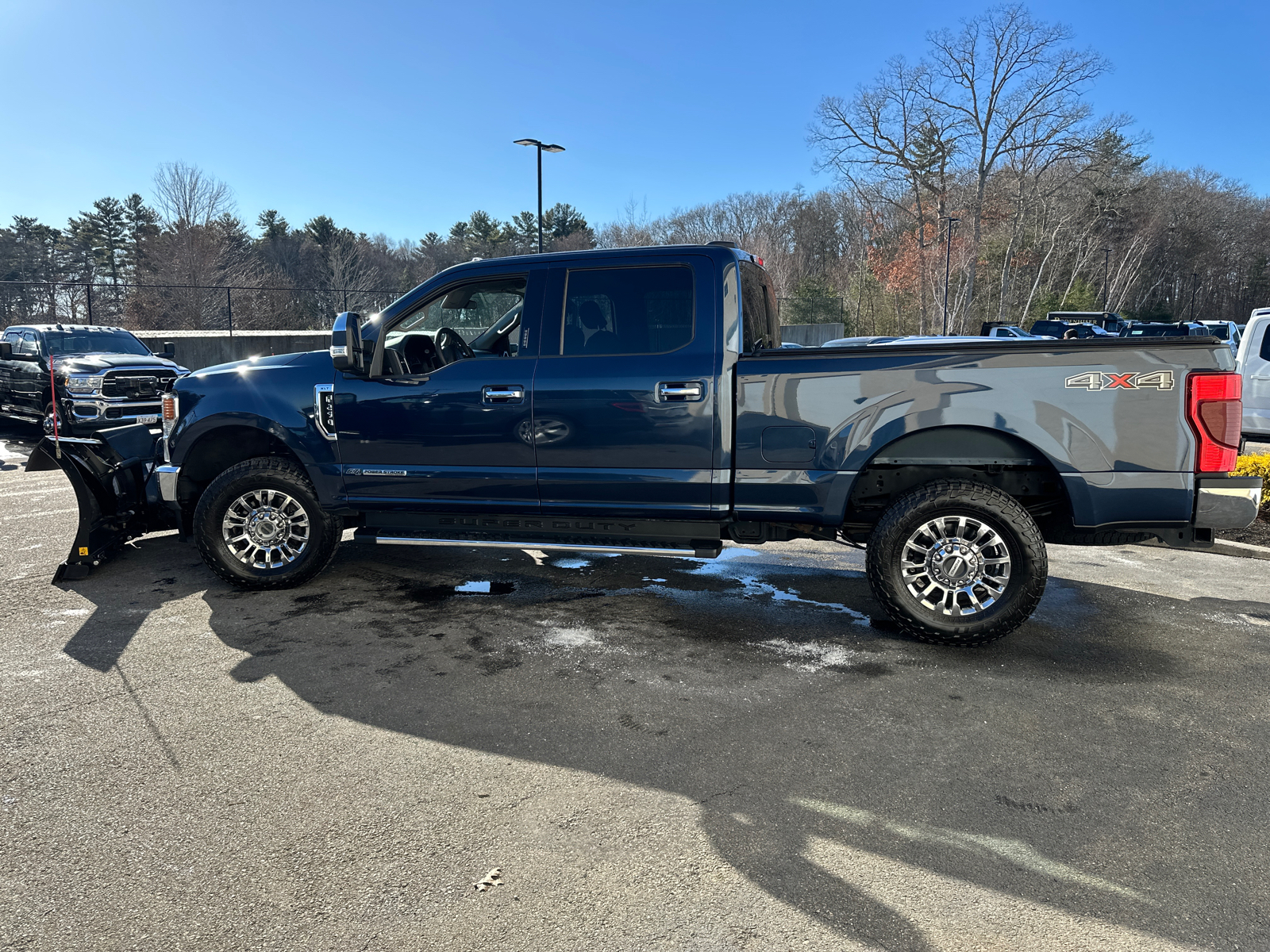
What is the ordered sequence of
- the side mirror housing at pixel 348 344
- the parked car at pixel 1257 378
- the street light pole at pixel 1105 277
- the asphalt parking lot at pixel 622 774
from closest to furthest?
the asphalt parking lot at pixel 622 774 → the side mirror housing at pixel 348 344 → the parked car at pixel 1257 378 → the street light pole at pixel 1105 277

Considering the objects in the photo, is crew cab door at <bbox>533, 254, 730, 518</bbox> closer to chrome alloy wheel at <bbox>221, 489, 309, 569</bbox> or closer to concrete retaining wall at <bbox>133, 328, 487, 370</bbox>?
chrome alloy wheel at <bbox>221, 489, 309, 569</bbox>

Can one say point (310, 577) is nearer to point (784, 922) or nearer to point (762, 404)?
point (762, 404)

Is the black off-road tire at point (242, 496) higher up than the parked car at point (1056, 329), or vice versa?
the parked car at point (1056, 329)

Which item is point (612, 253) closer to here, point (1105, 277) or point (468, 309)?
point (468, 309)

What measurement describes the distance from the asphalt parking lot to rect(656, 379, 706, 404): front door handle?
1.37 meters

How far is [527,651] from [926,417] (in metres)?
2.53

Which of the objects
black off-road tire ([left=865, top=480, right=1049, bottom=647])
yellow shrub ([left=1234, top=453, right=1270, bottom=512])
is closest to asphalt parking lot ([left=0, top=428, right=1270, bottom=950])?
black off-road tire ([left=865, top=480, right=1049, bottom=647])

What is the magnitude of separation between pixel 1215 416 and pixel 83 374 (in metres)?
14.0

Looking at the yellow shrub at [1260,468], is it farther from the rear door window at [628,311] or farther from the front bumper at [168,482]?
the front bumper at [168,482]

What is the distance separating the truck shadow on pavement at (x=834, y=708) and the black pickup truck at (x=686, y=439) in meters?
0.50

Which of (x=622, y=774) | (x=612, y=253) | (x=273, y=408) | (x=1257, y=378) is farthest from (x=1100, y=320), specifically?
(x=622, y=774)

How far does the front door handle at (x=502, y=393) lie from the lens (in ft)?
16.6

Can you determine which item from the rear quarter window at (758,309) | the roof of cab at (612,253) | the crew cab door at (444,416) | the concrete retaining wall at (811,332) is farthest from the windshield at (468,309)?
the concrete retaining wall at (811,332)

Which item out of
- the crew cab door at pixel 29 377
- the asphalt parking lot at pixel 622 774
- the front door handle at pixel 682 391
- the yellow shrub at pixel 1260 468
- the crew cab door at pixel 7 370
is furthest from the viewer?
the crew cab door at pixel 7 370
